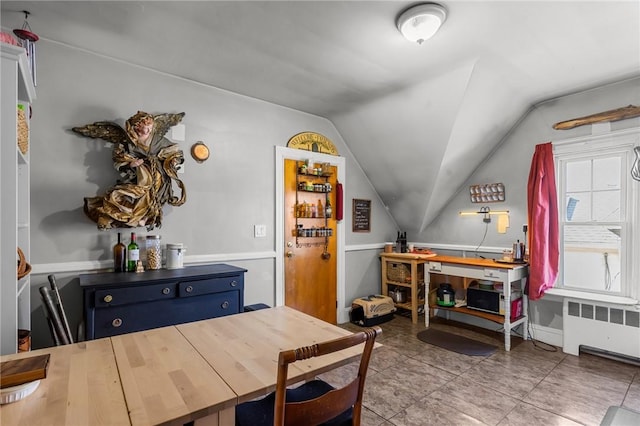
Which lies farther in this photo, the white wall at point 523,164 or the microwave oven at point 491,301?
the microwave oven at point 491,301

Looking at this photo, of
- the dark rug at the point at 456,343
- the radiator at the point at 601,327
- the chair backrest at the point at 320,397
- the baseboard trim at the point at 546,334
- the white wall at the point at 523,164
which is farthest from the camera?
the baseboard trim at the point at 546,334

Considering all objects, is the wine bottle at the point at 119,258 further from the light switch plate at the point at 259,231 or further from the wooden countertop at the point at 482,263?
the wooden countertop at the point at 482,263

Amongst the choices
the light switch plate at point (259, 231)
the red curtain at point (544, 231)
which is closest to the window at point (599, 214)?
the red curtain at point (544, 231)

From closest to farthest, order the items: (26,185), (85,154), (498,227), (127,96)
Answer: (26,185), (85,154), (127,96), (498,227)

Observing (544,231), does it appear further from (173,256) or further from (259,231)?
(173,256)

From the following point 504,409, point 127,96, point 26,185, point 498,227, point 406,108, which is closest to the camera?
point 26,185

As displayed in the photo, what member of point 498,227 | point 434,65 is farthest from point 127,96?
point 498,227

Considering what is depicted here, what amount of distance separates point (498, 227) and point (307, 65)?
9.21ft

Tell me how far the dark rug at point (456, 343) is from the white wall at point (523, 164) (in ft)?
2.42

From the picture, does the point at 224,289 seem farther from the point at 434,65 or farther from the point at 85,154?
the point at 434,65

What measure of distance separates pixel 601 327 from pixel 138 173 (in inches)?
169

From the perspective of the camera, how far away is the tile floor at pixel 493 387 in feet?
7.06

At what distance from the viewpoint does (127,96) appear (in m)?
2.62

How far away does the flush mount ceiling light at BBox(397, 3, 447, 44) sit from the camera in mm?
1896
